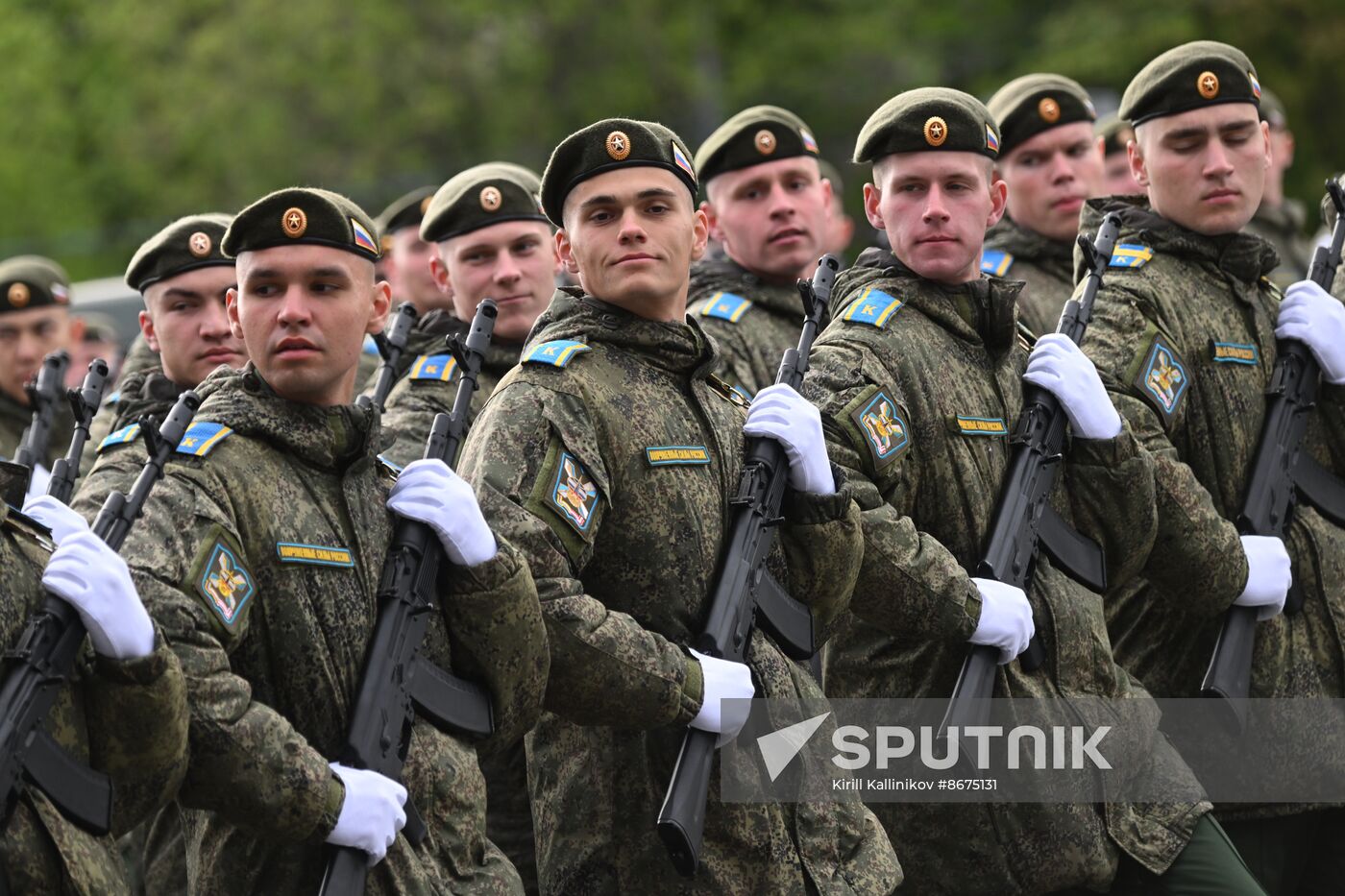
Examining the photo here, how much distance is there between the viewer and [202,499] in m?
4.61

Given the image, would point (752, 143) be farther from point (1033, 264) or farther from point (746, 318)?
point (1033, 264)

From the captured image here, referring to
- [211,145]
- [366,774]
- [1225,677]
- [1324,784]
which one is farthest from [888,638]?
[211,145]

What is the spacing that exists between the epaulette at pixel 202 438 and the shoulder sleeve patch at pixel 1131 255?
10.6 ft

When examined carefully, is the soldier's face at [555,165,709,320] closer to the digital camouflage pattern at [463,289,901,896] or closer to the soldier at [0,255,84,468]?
the digital camouflage pattern at [463,289,901,896]

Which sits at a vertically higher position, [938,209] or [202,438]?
[938,209]

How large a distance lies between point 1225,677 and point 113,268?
25.4 meters

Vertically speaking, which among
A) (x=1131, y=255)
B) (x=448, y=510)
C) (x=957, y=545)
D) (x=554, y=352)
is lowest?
(x=957, y=545)

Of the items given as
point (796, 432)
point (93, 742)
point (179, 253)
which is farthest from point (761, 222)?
point (93, 742)

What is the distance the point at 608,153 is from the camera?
544 cm

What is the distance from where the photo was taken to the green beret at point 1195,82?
702 centimetres

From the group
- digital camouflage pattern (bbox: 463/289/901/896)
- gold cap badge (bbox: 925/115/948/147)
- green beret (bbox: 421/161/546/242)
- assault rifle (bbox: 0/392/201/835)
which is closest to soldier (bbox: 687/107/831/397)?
green beret (bbox: 421/161/546/242)

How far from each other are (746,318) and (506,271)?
0.95 meters

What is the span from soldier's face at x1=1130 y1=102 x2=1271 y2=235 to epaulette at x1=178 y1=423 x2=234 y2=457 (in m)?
3.54

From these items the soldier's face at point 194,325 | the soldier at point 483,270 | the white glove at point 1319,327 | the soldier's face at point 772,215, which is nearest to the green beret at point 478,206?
the soldier at point 483,270
